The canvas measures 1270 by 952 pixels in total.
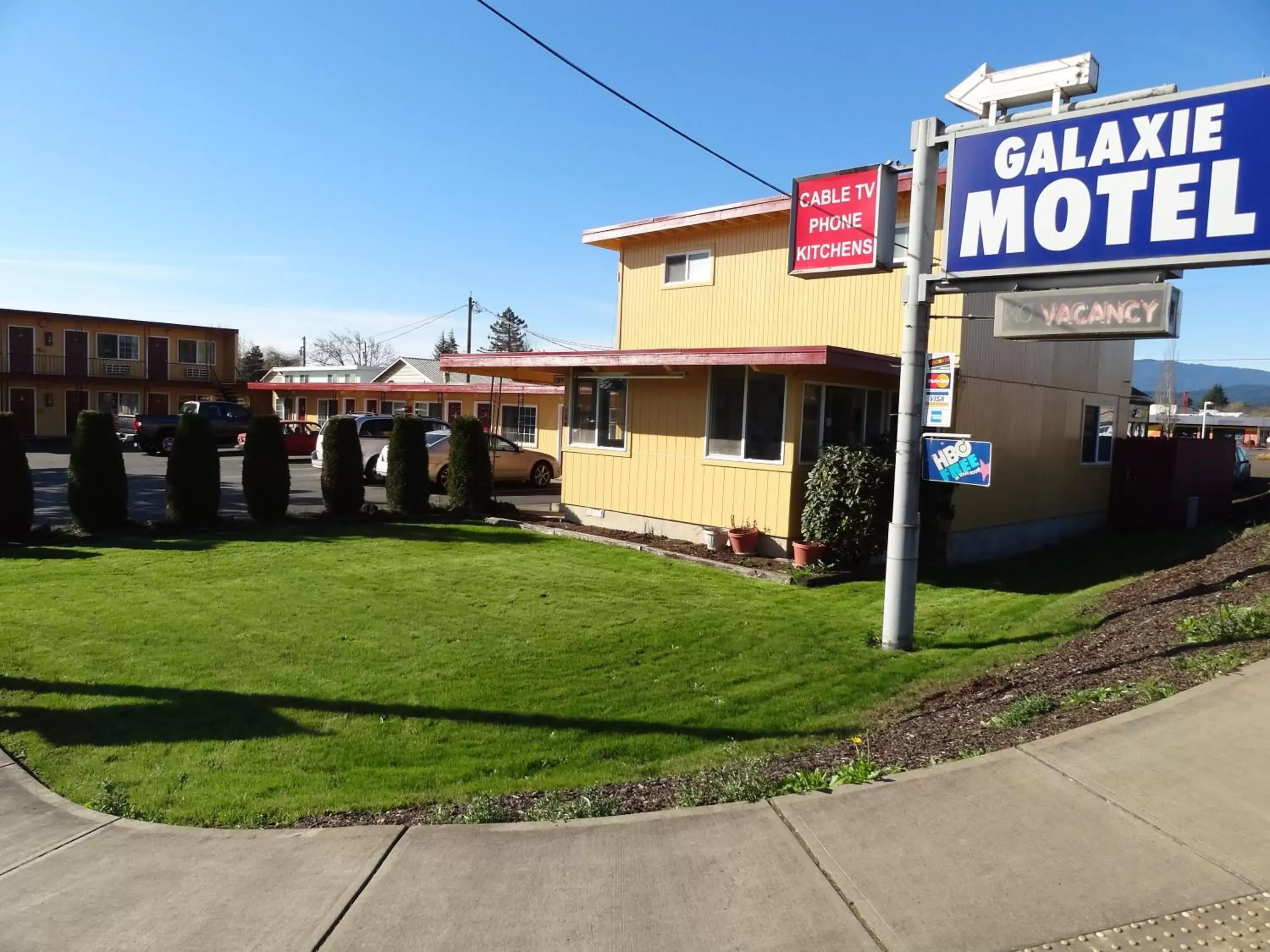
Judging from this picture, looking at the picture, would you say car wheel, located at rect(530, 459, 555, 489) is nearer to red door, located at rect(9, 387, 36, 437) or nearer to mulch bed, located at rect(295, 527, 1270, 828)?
mulch bed, located at rect(295, 527, 1270, 828)

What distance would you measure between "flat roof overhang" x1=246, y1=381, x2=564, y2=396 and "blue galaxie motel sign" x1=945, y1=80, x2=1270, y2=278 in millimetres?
18925

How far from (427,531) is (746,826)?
11612mm

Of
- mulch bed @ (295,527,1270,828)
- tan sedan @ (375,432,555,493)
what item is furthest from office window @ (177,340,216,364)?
mulch bed @ (295,527,1270,828)

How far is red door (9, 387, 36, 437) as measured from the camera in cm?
4462

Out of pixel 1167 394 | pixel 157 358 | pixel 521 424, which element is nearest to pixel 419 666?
pixel 521 424

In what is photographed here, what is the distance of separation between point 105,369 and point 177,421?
16.2 m

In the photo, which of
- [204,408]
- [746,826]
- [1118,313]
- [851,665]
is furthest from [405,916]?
[204,408]

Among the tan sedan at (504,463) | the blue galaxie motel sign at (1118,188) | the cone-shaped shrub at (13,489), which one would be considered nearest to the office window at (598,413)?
the tan sedan at (504,463)

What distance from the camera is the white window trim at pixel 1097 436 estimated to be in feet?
59.0

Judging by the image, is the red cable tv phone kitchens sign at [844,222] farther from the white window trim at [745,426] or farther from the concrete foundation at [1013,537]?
the concrete foundation at [1013,537]

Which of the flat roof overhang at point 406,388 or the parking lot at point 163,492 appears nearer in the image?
the parking lot at point 163,492

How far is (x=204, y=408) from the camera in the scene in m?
35.8

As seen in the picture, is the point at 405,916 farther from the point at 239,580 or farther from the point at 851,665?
the point at 239,580

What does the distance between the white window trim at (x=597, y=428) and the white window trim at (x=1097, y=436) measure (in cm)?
925
